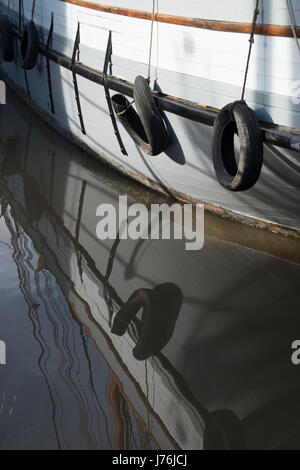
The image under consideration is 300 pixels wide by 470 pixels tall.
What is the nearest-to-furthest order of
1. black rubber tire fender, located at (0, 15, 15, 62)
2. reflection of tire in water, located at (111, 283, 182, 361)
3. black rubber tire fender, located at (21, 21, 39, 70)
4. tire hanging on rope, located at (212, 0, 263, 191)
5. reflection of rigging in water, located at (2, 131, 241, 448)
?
reflection of rigging in water, located at (2, 131, 241, 448) < reflection of tire in water, located at (111, 283, 182, 361) < tire hanging on rope, located at (212, 0, 263, 191) < black rubber tire fender, located at (21, 21, 39, 70) < black rubber tire fender, located at (0, 15, 15, 62)

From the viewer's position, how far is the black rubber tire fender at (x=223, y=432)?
2.92 metres

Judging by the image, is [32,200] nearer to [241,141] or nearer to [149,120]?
[149,120]

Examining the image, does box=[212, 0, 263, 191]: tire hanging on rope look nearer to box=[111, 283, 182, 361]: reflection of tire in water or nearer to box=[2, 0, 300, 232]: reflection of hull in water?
box=[2, 0, 300, 232]: reflection of hull in water

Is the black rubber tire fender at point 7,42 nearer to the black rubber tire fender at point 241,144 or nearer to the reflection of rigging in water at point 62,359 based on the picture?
the reflection of rigging in water at point 62,359

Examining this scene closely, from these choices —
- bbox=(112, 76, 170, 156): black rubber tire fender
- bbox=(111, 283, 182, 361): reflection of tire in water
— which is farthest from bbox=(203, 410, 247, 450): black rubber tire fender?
bbox=(112, 76, 170, 156): black rubber tire fender

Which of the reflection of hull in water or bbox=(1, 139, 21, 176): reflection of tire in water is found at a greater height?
the reflection of hull in water

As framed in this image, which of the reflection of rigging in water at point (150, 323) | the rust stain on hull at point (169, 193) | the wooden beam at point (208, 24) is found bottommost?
the reflection of rigging in water at point (150, 323)

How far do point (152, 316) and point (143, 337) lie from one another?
0.25m

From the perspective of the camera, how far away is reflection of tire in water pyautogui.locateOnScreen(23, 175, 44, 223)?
18.5 feet

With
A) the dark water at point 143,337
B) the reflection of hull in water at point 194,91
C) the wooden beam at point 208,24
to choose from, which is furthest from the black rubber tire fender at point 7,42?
the dark water at point 143,337

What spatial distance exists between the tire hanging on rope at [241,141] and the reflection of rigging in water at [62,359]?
158 cm

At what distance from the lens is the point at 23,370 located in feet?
11.3

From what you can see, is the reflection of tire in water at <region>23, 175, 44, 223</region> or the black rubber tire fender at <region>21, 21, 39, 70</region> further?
the black rubber tire fender at <region>21, 21, 39, 70</region>
